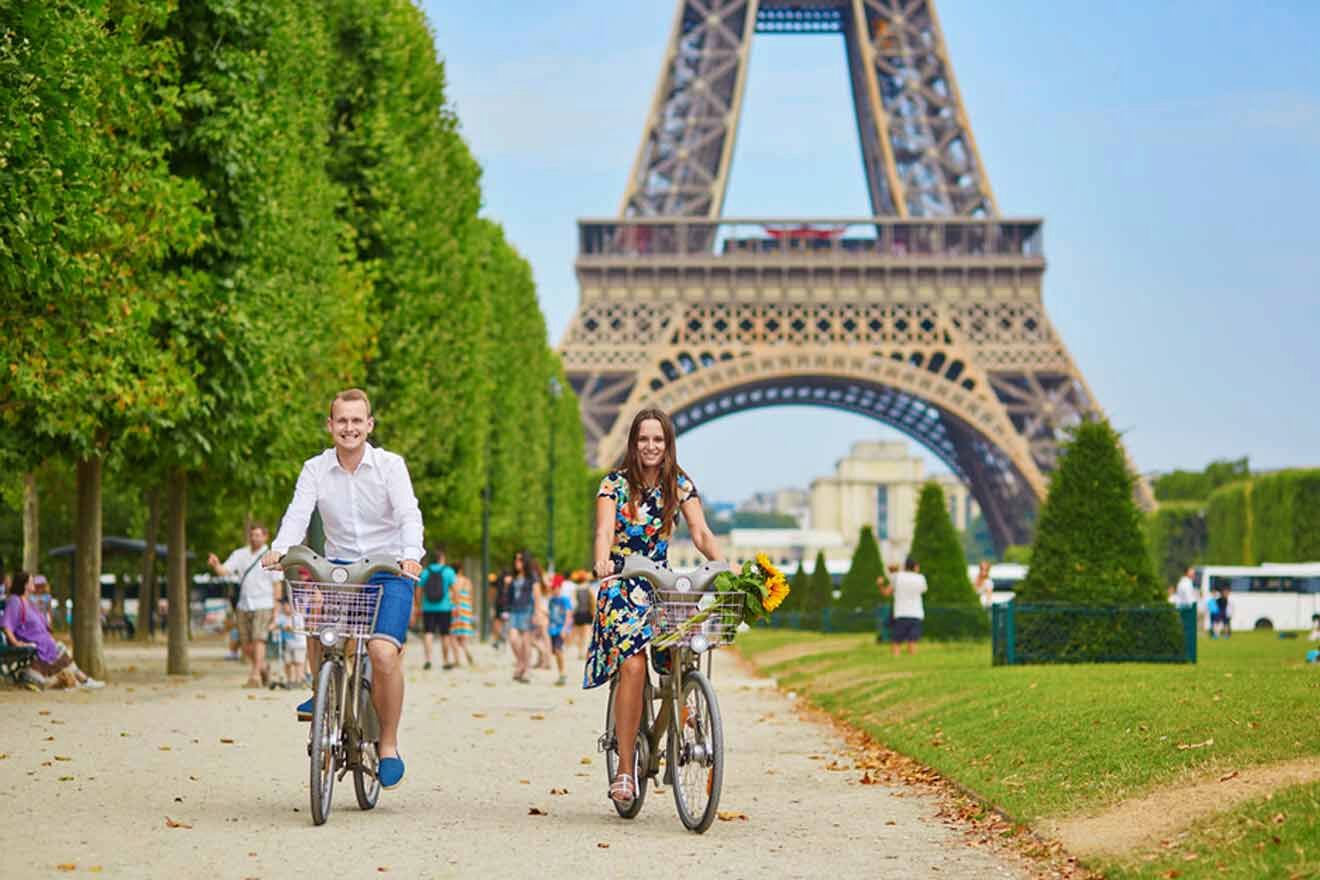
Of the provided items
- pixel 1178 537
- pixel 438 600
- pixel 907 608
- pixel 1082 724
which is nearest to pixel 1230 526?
pixel 1178 537

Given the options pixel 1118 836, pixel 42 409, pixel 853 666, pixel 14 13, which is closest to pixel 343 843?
pixel 1118 836

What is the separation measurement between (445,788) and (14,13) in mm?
7053

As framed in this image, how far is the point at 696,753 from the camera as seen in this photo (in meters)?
9.43

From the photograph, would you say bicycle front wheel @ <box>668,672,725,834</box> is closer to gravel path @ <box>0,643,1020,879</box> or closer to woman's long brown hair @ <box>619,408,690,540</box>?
gravel path @ <box>0,643,1020,879</box>

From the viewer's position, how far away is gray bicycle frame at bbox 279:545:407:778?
9328 millimetres

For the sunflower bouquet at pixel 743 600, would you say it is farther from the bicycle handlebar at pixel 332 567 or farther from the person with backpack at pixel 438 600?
the person with backpack at pixel 438 600

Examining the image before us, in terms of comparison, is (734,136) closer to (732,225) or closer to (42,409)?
(732,225)

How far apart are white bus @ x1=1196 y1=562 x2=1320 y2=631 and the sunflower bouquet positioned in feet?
168

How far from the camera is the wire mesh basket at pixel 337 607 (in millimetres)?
9383

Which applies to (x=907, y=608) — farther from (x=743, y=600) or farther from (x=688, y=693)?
(x=743, y=600)

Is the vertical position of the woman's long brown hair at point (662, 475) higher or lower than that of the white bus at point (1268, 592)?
higher

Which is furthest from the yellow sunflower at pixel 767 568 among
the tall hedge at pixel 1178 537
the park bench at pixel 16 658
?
the tall hedge at pixel 1178 537

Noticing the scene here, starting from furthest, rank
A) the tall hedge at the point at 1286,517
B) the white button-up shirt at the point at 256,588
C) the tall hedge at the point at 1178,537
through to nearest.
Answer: the tall hedge at the point at 1178,537 < the tall hedge at the point at 1286,517 < the white button-up shirt at the point at 256,588

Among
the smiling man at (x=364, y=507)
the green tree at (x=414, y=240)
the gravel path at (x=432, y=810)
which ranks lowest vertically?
the gravel path at (x=432, y=810)
